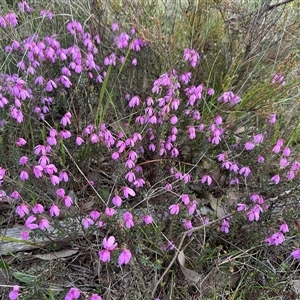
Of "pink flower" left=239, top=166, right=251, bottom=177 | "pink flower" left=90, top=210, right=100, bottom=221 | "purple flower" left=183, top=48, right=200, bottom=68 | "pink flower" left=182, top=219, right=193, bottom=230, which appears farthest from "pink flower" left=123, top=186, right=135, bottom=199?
"purple flower" left=183, top=48, right=200, bottom=68

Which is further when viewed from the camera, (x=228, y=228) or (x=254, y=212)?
(x=228, y=228)

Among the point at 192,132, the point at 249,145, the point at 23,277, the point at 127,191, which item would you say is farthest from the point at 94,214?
the point at 249,145

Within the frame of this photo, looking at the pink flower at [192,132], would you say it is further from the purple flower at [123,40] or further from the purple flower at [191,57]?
the purple flower at [123,40]

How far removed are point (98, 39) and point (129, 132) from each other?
756mm

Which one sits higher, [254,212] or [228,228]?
[254,212]

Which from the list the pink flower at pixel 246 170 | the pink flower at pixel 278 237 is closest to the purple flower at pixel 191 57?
the pink flower at pixel 246 170

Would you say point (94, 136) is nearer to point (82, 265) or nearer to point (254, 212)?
point (82, 265)

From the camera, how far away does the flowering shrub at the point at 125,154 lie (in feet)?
6.70

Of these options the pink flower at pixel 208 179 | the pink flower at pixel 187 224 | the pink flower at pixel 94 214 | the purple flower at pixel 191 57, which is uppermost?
the purple flower at pixel 191 57

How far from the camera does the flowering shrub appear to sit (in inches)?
80.4

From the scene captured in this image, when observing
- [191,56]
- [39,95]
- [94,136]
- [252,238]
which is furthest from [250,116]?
[39,95]

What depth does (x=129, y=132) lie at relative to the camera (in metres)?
2.61

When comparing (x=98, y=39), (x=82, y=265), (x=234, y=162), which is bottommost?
(x=82, y=265)

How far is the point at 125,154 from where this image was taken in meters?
2.17
